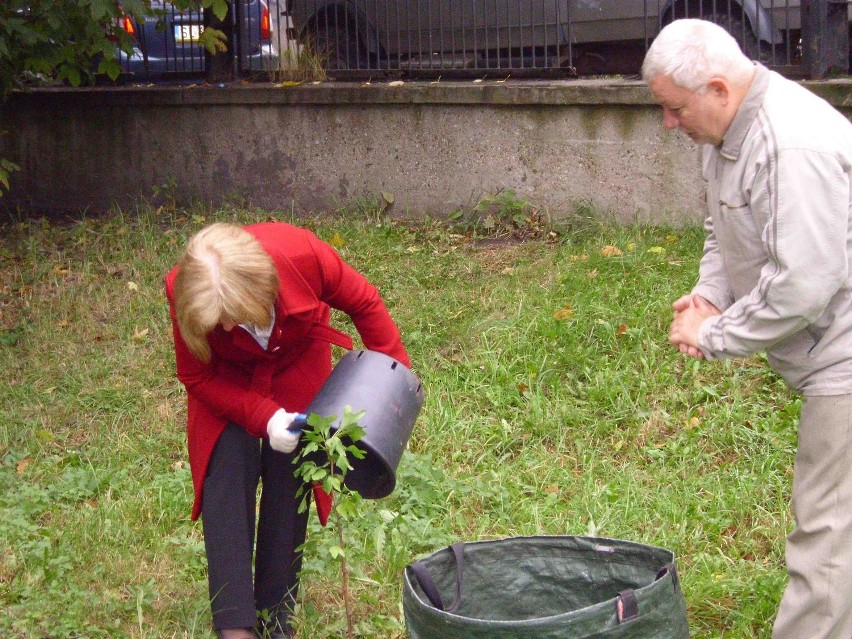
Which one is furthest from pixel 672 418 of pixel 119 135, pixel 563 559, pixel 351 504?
pixel 119 135

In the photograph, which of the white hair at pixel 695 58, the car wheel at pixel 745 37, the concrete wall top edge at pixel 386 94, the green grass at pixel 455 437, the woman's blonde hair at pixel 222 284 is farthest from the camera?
the car wheel at pixel 745 37

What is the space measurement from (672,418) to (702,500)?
70 centimetres

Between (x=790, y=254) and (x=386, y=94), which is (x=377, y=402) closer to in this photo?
(x=790, y=254)

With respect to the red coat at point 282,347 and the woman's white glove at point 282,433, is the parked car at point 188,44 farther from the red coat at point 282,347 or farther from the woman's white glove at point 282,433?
the woman's white glove at point 282,433

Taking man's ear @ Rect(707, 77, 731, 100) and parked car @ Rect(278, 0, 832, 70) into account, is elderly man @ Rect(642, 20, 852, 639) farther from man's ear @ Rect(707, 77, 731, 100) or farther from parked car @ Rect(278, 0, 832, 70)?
parked car @ Rect(278, 0, 832, 70)

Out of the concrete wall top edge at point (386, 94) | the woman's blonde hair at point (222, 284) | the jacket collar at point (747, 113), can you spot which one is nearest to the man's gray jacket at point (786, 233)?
the jacket collar at point (747, 113)

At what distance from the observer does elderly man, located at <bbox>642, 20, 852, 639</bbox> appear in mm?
2506

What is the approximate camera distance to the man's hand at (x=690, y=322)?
2.85 metres

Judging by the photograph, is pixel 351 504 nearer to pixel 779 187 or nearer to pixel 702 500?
pixel 779 187

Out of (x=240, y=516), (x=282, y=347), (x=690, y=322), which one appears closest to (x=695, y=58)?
(x=690, y=322)

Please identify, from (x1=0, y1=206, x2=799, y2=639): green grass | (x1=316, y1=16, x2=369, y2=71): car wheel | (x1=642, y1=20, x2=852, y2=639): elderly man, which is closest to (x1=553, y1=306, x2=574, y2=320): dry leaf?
(x1=0, y1=206, x2=799, y2=639): green grass

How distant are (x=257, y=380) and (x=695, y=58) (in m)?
1.54

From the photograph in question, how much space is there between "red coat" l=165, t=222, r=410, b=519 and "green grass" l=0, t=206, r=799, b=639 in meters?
0.50

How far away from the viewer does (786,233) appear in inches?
98.3
